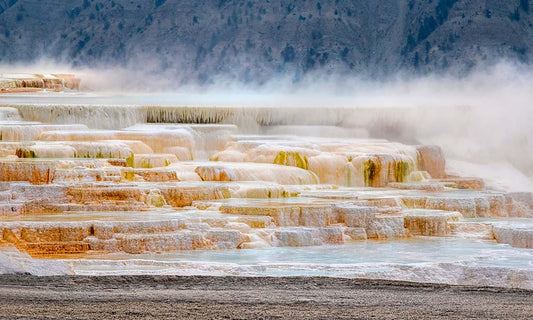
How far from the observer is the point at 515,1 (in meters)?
47.1

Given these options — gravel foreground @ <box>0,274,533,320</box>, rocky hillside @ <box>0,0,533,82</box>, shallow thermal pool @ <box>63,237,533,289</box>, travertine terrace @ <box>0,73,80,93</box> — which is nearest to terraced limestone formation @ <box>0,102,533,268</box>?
shallow thermal pool @ <box>63,237,533,289</box>

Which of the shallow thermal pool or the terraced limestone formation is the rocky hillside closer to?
the terraced limestone formation

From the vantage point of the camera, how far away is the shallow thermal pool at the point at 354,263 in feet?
42.3

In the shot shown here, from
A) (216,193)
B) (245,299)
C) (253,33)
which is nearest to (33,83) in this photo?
(253,33)

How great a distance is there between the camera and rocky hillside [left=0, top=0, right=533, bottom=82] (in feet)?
154

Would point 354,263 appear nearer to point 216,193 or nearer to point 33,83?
point 216,193

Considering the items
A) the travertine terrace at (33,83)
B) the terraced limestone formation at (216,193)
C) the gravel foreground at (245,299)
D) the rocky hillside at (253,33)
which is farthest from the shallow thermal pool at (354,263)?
the rocky hillside at (253,33)

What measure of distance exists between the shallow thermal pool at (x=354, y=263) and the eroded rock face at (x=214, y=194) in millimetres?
617

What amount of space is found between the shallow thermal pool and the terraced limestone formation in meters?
0.56

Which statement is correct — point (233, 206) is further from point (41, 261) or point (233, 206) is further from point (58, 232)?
point (41, 261)

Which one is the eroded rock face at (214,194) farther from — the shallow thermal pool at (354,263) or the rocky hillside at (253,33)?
the rocky hillside at (253,33)

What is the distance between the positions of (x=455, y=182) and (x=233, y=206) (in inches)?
319

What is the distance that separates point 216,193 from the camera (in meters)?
18.2

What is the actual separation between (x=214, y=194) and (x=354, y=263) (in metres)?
4.67
